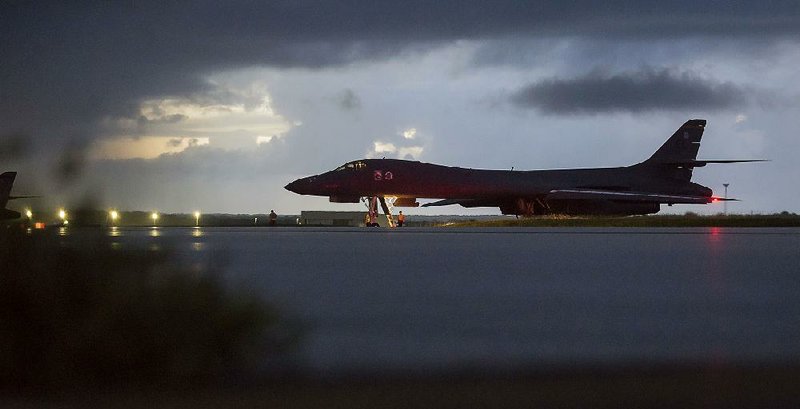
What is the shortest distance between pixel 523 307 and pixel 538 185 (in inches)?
1757

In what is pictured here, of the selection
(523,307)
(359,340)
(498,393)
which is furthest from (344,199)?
(498,393)

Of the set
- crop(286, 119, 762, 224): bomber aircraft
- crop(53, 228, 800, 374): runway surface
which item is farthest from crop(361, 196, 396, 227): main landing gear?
crop(53, 228, 800, 374): runway surface

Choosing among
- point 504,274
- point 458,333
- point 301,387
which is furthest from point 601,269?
point 301,387

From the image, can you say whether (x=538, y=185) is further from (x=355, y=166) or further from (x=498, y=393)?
(x=498, y=393)

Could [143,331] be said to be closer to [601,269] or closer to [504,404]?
[504,404]

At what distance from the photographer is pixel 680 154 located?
→ 57938 mm

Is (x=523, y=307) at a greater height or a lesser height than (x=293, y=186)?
lesser

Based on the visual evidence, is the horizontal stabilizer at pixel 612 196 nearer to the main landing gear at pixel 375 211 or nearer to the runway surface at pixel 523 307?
the main landing gear at pixel 375 211

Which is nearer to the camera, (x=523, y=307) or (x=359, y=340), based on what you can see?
(x=359, y=340)

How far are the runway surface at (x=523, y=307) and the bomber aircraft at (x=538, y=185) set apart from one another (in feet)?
96.6

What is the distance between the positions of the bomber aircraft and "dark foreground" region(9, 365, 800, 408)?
1666 inches

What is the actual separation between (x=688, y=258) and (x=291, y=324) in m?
12.2

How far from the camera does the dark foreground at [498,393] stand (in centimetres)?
553

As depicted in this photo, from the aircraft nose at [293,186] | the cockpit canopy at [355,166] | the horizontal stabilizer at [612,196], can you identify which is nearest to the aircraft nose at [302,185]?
the aircraft nose at [293,186]
